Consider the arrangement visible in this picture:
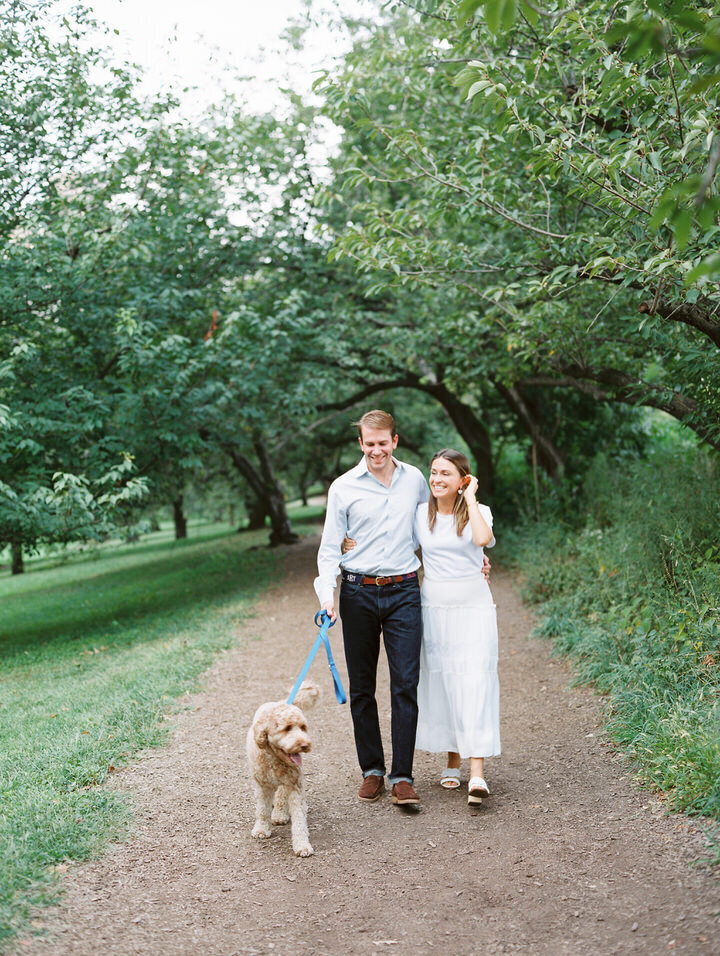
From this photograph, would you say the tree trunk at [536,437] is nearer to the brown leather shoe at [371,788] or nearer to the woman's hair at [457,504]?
the woman's hair at [457,504]

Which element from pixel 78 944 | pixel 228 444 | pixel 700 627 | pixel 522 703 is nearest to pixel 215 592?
pixel 228 444

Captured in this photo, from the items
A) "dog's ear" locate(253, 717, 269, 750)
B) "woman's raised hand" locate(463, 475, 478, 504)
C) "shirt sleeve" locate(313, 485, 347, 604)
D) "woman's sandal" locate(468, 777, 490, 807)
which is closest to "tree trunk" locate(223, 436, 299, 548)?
"shirt sleeve" locate(313, 485, 347, 604)

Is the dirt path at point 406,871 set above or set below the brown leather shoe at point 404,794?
below

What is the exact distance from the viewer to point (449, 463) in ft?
15.5

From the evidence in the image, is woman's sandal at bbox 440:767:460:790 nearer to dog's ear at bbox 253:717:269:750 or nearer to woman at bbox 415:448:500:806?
woman at bbox 415:448:500:806

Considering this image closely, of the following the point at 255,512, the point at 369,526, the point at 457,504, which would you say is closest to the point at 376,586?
the point at 369,526

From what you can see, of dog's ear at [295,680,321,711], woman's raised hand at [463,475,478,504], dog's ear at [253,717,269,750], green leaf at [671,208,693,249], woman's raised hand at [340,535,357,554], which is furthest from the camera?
woman's raised hand at [340,535,357,554]

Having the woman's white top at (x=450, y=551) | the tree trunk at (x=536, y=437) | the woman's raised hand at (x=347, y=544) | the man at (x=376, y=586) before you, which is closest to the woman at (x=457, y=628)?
the woman's white top at (x=450, y=551)

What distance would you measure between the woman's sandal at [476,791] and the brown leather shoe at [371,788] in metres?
0.58

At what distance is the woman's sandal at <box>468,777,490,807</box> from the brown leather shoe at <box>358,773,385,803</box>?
A: 584 mm

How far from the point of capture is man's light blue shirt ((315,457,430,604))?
186 inches

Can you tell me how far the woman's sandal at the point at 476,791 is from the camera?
4.55 meters

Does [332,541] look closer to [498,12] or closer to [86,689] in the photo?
[498,12]

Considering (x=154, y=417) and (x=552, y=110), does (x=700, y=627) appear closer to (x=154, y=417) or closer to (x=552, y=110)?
(x=552, y=110)
